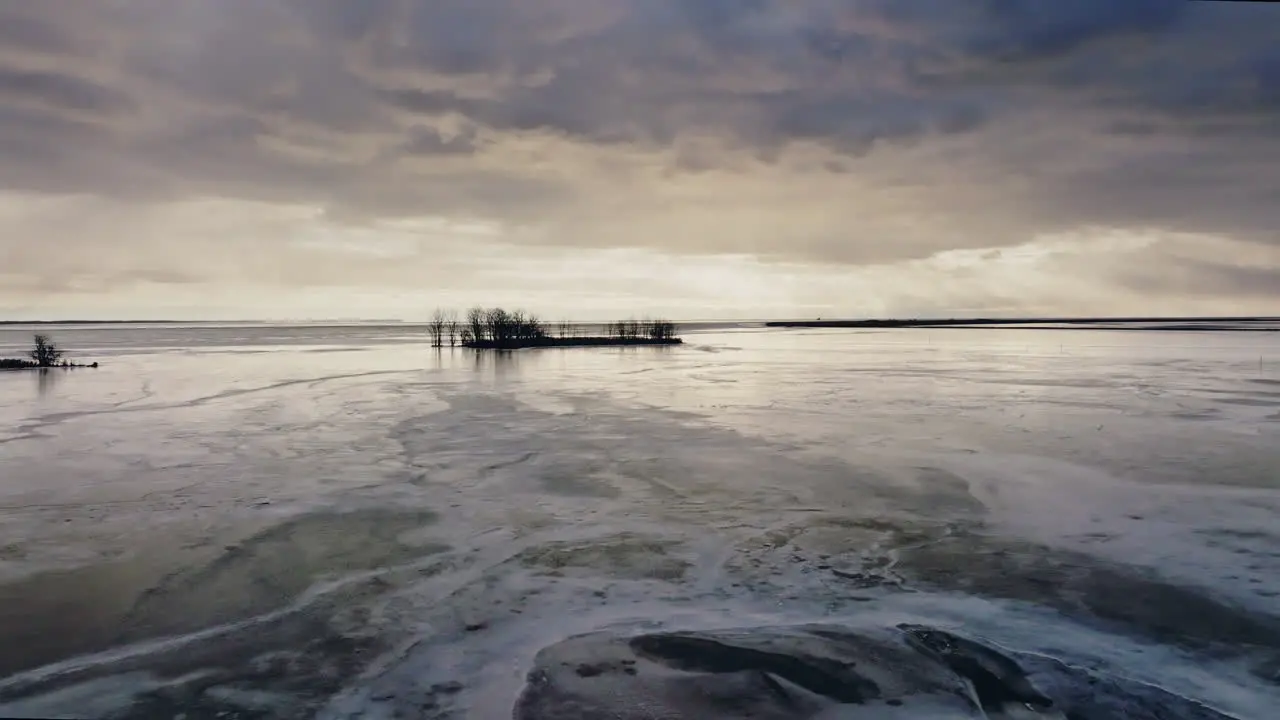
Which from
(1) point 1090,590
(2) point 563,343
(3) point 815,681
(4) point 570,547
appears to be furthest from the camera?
(2) point 563,343

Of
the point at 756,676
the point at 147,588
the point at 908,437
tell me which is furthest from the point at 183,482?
the point at 908,437

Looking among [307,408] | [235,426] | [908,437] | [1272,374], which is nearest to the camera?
[908,437]

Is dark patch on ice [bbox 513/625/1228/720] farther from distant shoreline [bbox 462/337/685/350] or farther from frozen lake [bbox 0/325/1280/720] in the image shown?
distant shoreline [bbox 462/337/685/350]

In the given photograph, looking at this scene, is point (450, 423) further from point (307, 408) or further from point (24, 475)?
point (24, 475)

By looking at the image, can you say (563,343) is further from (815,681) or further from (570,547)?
(815,681)

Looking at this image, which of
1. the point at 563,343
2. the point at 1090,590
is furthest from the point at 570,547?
the point at 563,343

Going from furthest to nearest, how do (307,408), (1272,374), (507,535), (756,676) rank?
1. (1272,374)
2. (307,408)
3. (507,535)
4. (756,676)

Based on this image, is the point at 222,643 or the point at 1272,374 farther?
the point at 1272,374

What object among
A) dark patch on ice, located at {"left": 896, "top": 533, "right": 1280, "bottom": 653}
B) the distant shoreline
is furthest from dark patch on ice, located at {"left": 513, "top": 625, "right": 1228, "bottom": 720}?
the distant shoreline
